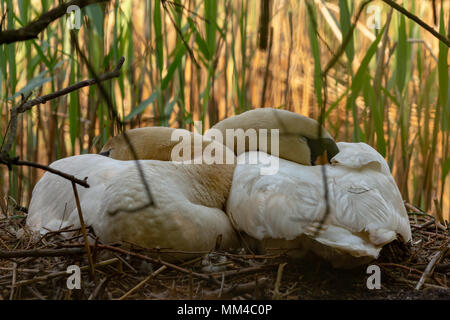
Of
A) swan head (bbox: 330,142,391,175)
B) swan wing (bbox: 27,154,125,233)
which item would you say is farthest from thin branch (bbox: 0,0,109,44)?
swan head (bbox: 330,142,391,175)

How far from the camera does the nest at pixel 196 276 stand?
99cm

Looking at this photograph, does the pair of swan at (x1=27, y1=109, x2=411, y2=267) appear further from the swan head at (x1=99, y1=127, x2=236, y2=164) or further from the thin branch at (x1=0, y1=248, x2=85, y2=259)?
the thin branch at (x1=0, y1=248, x2=85, y2=259)

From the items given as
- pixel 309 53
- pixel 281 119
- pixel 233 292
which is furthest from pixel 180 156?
pixel 309 53

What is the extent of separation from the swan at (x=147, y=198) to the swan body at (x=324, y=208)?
82 millimetres

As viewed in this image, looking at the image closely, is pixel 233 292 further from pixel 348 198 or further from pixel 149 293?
pixel 348 198

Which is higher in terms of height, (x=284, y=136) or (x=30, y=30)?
(x=30, y=30)

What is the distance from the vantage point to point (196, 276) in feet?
3.44

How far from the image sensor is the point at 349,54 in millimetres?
1791

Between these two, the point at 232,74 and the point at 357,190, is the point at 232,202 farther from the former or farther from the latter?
the point at 232,74

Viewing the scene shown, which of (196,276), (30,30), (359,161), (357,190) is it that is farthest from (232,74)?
(30,30)

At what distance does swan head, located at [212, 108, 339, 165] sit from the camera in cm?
156

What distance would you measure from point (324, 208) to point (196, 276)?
0.33 metres

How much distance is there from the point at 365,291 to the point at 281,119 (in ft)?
2.17

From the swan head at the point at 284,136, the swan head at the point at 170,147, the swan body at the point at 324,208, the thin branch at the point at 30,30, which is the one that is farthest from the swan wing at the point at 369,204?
the thin branch at the point at 30,30
